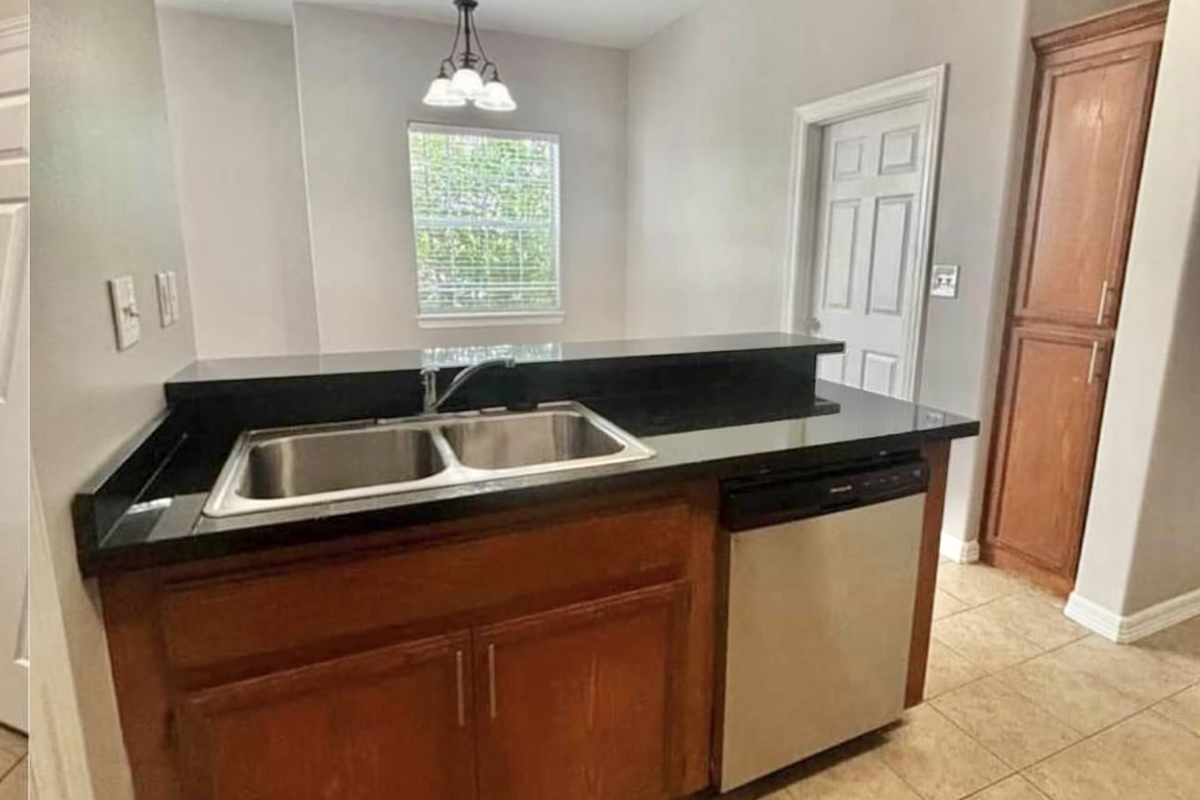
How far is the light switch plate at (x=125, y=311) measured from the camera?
1030 mm

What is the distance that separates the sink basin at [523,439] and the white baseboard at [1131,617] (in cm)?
200

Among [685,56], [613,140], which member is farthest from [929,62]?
[613,140]

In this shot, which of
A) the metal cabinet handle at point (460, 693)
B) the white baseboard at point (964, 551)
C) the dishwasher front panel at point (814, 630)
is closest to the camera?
the metal cabinet handle at point (460, 693)

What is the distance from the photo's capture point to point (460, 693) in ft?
3.92

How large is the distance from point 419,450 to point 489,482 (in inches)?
18.6

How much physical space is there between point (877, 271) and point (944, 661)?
1.78 meters

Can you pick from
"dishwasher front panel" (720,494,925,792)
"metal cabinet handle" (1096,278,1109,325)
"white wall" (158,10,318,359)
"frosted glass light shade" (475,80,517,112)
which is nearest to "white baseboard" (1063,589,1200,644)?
"metal cabinet handle" (1096,278,1109,325)

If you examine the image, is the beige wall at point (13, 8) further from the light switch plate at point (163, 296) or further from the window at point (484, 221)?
the window at point (484, 221)

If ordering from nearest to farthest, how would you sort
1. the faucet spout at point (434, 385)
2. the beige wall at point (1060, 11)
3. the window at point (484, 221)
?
1. the faucet spout at point (434, 385)
2. the beige wall at point (1060, 11)
3. the window at point (484, 221)

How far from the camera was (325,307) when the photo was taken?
14.5 feet

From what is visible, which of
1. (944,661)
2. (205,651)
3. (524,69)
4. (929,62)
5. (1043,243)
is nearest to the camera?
(205,651)

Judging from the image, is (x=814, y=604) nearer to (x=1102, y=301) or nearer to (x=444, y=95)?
(x=1102, y=301)

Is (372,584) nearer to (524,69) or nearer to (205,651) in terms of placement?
(205,651)

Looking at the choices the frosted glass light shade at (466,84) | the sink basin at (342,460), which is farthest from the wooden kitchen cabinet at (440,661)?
the frosted glass light shade at (466,84)
